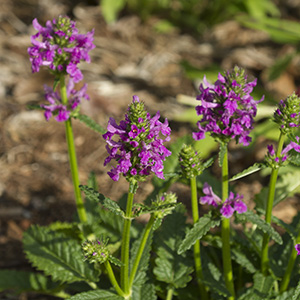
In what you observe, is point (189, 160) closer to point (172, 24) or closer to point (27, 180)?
point (27, 180)

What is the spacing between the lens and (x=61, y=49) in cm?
263

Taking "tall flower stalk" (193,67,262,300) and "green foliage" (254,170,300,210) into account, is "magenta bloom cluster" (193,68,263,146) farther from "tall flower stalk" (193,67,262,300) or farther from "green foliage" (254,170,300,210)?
"green foliage" (254,170,300,210)

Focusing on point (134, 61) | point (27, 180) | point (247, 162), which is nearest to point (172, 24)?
point (134, 61)

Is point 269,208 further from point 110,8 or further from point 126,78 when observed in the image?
point 110,8

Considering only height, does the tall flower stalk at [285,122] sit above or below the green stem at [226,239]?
above

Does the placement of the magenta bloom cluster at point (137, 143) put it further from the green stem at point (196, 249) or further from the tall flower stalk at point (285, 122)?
the tall flower stalk at point (285, 122)

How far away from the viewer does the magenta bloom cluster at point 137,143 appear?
1971 mm

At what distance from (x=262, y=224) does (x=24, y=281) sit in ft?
5.58

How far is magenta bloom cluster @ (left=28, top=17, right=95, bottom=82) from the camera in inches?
103

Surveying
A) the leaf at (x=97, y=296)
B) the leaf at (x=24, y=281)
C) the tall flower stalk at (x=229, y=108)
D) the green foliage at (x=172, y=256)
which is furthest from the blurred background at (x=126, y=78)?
the leaf at (x=97, y=296)

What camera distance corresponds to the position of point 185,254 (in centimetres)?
288

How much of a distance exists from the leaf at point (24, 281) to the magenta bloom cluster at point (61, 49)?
140cm

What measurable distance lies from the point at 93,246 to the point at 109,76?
448 cm

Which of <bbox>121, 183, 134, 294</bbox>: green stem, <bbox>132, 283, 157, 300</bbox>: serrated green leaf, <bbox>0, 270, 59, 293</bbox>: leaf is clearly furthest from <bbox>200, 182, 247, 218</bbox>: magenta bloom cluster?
<bbox>0, 270, 59, 293</bbox>: leaf
